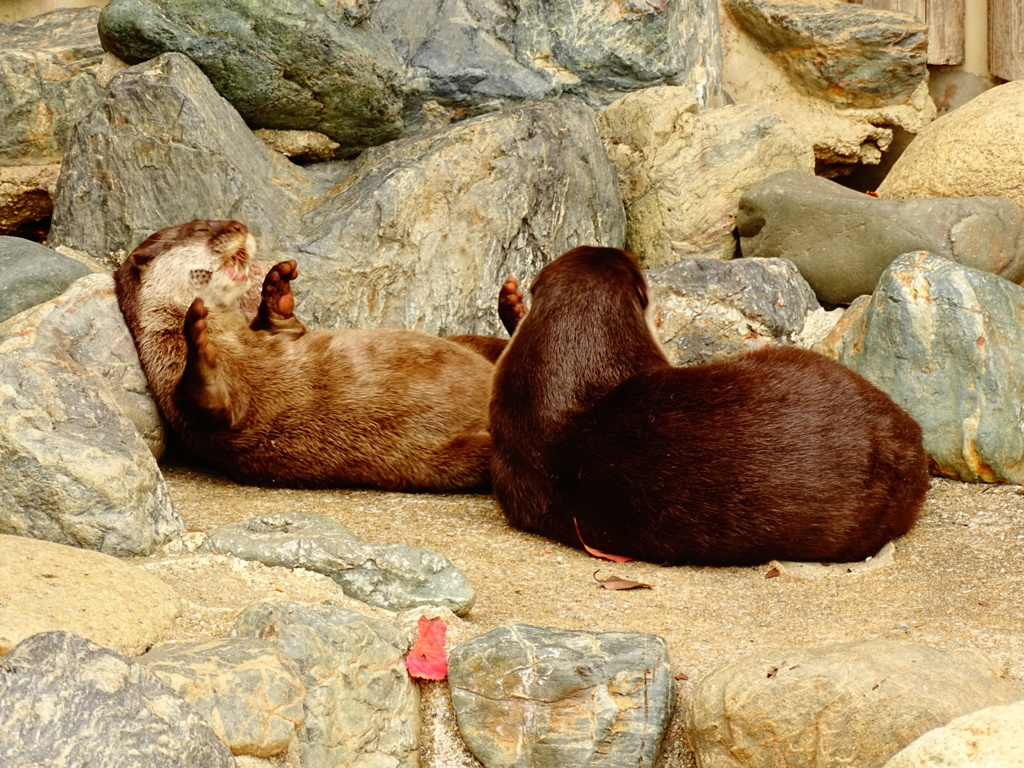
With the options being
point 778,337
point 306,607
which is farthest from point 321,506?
point 778,337

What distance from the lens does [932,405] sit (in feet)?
14.9

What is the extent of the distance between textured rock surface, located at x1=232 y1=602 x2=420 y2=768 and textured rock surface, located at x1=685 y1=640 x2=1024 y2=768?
651mm

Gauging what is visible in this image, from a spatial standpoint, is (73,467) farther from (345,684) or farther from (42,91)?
(42,91)

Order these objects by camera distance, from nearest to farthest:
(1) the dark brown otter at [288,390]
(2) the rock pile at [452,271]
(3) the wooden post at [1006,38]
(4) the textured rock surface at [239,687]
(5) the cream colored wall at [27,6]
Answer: (4) the textured rock surface at [239,687] < (2) the rock pile at [452,271] < (1) the dark brown otter at [288,390] < (5) the cream colored wall at [27,6] < (3) the wooden post at [1006,38]

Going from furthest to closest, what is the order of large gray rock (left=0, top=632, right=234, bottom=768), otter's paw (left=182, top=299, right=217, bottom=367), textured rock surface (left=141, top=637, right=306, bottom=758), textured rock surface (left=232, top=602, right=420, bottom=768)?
otter's paw (left=182, top=299, right=217, bottom=367) < textured rock surface (left=232, top=602, right=420, bottom=768) < textured rock surface (left=141, top=637, right=306, bottom=758) < large gray rock (left=0, top=632, right=234, bottom=768)

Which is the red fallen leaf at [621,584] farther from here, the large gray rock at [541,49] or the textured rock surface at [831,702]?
the large gray rock at [541,49]

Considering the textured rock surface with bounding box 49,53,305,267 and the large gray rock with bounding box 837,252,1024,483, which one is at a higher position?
the textured rock surface with bounding box 49,53,305,267

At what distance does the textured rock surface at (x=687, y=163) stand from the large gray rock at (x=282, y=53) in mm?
1303

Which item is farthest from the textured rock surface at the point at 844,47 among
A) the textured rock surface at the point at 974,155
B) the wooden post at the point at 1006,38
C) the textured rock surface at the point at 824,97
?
the textured rock surface at the point at 974,155

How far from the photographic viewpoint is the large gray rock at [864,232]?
221 inches

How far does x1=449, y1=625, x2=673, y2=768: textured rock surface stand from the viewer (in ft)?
9.16

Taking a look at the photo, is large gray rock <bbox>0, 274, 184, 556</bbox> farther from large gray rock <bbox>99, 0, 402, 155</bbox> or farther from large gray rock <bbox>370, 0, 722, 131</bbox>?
large gray rock <bbox>370, 0, 722, 131</bbox>

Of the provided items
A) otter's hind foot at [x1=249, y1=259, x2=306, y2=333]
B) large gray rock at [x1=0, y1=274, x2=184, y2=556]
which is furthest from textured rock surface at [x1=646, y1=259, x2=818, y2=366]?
large gray rock at [x1=0, y1=274, x2=184, y2=556]

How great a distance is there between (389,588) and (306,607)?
449 millimetres
